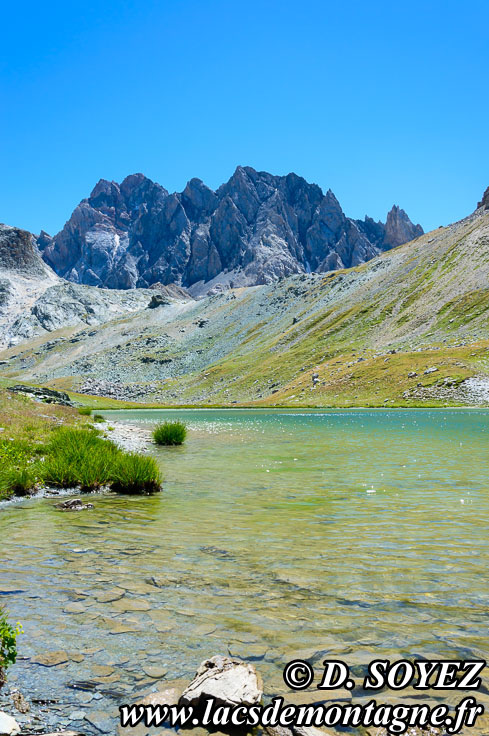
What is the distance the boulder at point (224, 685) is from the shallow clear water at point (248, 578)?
0.43m

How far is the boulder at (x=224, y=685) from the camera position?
4.56m

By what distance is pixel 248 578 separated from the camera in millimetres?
8375

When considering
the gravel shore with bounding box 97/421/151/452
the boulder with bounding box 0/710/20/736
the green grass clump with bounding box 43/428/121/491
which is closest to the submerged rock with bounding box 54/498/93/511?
the green grass clump with bounding box 43/428/121/491

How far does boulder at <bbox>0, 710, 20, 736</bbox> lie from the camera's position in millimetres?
3945

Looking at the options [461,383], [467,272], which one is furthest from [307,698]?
[467,272]

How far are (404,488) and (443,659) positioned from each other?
11696mm

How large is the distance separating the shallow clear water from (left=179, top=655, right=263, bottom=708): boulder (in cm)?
43

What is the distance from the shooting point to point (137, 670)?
5.38 m

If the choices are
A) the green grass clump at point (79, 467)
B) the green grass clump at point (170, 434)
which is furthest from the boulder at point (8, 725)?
the green grass clump at point (170, 434)

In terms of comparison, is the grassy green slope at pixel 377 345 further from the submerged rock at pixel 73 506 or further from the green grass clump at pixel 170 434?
the submerged rock at pixel 73 506

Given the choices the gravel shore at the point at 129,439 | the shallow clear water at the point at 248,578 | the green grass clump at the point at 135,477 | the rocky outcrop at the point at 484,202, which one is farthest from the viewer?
the rocky outcrop at the point at 484,202

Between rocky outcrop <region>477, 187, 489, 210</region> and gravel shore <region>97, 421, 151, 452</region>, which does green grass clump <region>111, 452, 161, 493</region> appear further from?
rocky outcrop <region>477, 187, 489, 210</region>

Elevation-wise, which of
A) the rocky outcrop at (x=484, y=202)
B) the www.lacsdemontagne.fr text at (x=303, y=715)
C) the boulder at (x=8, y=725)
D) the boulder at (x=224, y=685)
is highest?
the rocky outcrop at (x=484, y=202)

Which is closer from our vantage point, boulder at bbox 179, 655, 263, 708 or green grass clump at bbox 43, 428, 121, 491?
boulder at bbox 179, 655, 263, 708
